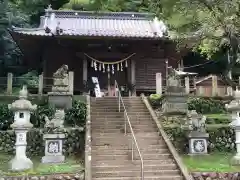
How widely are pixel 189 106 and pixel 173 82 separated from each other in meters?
1.55

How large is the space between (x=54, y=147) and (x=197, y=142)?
15.9 feet

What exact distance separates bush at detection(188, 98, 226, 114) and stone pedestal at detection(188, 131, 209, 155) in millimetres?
4359

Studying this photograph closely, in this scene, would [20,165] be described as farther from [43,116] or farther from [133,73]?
[133,73]

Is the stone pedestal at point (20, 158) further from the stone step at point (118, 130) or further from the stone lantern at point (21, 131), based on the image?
the stone step at point (118, 130)

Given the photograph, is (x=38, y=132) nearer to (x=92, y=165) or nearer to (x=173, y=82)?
(x=92, y=165)

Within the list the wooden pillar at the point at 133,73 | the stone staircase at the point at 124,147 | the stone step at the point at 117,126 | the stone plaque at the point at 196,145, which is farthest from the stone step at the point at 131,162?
the wooden pillar at the point at 133,73

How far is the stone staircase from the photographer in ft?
32.2

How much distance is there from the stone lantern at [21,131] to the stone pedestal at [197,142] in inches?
211

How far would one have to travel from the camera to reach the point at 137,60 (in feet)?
68.1

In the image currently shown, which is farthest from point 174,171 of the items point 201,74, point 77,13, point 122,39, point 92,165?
point 201,74

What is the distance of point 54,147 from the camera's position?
436 inches

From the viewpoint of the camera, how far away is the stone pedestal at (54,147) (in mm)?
10938

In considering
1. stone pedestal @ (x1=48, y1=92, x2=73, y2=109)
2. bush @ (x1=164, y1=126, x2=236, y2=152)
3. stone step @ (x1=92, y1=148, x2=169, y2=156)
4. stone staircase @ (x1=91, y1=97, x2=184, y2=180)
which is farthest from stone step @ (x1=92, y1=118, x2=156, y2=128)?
stone step @ (x1=92, y1=148, x2=169, y2=156)

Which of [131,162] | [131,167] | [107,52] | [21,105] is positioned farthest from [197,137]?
[107,52]
